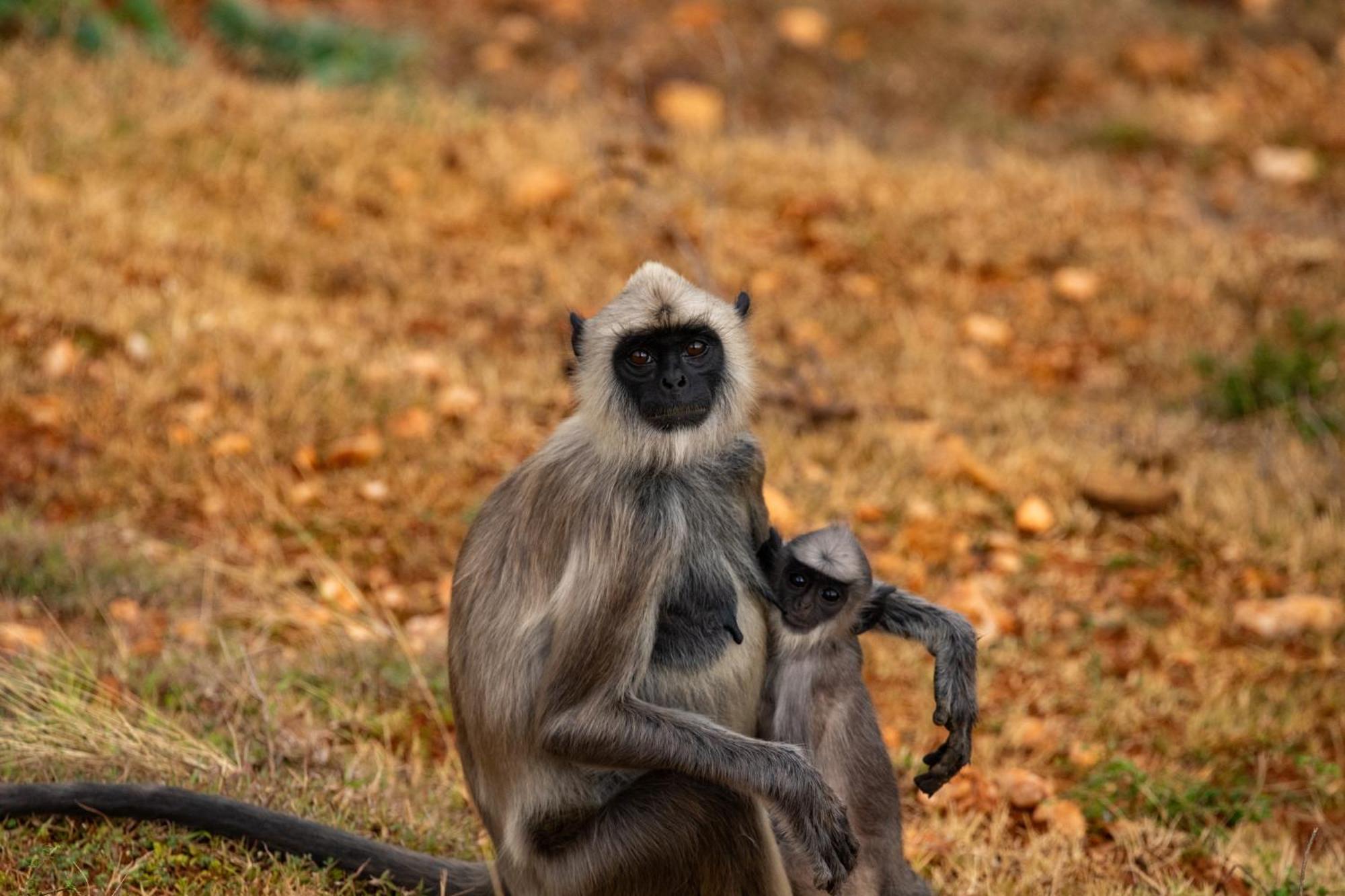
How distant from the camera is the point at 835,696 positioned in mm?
3332

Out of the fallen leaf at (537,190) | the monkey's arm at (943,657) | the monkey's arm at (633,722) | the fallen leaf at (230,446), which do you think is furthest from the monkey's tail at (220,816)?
the fallen leaf at (537,190)

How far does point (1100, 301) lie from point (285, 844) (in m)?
5.31

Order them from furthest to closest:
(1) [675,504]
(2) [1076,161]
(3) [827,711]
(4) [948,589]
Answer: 1. (2) [1076,161]
2. (4) [948,589]
3. (3) [827,711]
4. (1) [675,504]

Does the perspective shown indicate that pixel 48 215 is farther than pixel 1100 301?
No

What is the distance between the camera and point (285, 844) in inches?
129

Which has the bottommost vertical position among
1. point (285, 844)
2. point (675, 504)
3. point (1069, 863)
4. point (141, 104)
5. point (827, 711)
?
point (1069, 863)

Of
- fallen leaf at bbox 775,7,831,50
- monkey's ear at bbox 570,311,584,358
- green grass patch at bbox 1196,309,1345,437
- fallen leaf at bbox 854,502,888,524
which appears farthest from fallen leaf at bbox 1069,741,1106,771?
fallen leaf at bbox 775,7,831,50

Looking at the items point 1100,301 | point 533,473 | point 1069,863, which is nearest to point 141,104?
point 1100,301

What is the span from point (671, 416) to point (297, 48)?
7.01m

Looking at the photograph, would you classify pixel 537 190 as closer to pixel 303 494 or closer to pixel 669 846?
pixel 303 494

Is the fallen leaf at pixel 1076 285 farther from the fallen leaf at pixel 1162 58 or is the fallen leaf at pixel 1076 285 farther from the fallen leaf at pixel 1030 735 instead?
the fallen leaf at pixel 1030 735

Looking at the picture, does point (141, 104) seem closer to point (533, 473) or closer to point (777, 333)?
point (777, 333)

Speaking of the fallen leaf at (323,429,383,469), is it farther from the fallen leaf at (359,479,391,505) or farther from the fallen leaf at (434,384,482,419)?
the fallen leaf at (434,384,482,419)

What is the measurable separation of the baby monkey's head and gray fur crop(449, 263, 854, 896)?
0.06 m
